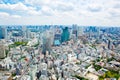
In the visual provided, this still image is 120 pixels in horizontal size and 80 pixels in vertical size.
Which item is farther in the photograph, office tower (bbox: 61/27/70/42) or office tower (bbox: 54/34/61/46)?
office tower (bbox: 61/27/70/42)

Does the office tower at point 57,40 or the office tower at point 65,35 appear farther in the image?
the office tower at point 65,35

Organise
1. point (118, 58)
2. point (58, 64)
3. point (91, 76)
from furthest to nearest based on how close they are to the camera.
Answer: point (118, 58), point (58, 64), point (91, 76)

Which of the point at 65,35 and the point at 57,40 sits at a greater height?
the point at 65,35

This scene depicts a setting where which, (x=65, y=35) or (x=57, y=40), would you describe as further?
(x=65, y=35)

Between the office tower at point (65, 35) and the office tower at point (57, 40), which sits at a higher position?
the office tower at point (65, 35)

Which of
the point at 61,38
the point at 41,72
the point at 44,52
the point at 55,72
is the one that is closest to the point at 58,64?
the point at 55,72

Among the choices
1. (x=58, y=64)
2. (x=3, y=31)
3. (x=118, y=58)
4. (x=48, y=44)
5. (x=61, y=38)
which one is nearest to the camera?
(x=58, y=64)

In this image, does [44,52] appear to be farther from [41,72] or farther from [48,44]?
[41,72]

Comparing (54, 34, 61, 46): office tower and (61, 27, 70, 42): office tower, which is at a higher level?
(61, 27, 70, 42): office tower

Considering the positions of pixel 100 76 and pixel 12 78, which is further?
pixel 100 76

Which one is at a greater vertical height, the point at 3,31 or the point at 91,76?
the point at 3,31
